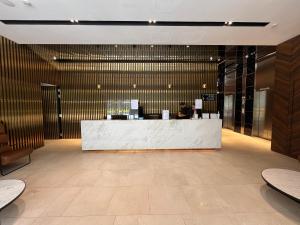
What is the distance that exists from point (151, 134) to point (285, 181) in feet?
13.4

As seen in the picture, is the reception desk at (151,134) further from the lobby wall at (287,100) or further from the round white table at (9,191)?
the round white table at (9,191)

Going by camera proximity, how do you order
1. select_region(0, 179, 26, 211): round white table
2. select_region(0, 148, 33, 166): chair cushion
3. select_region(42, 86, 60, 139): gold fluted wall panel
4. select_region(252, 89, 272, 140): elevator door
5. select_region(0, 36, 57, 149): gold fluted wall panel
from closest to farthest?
1. select_region(0, 179, 26, 211): round white table
2. select_region(0, 148, 33, 166): chair cushion
3. select_region(0, 36, 57, 149): gold fluted wall panel
4. select_region(252, 89, 272, 140): elevator door
5. select_region(42, 86, 60, 139): gold fluted wall panel

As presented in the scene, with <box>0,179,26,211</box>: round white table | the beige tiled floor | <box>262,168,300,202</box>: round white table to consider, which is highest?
<box>0,179,26,211</box>: round white table

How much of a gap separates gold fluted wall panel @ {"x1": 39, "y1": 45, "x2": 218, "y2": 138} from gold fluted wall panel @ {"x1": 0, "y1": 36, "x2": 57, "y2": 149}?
1.71m

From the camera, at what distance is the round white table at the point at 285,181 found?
9.10 feet

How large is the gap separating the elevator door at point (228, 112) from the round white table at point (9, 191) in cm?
1104

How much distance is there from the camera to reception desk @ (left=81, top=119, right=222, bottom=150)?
638cm

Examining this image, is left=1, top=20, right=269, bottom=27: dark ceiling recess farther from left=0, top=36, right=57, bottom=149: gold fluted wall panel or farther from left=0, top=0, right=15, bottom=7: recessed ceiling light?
left=0, top=36, right=57, bottom=149: gold fluted wall panel

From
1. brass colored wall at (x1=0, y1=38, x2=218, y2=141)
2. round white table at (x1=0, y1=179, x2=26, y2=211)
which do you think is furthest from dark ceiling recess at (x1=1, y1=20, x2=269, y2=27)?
round white table at (x1=0, y1=179, x2=26, y2=211)

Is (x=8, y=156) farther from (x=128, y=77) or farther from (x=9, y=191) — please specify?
(x=128, y=77)

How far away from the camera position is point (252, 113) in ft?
30.6

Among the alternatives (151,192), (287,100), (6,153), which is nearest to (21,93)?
(6,153)

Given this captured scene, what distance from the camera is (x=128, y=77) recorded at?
941cm

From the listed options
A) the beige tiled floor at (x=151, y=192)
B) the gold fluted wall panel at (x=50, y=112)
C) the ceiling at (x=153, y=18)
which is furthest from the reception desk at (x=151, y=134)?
the gold fluted wall panel at (x=50, y=112)
